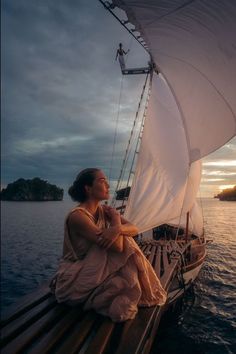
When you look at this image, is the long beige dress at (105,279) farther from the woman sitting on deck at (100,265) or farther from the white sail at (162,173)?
the white sail at (162,173)

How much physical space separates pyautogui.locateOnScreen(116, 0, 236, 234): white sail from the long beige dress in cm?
500

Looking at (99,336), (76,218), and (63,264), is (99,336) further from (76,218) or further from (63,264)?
(76,218)

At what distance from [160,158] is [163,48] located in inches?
203

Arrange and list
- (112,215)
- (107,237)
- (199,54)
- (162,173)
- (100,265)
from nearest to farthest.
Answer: (107,237) → (100,265) → (112,215) → (199,54) → (162,173)

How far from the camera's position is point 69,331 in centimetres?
387

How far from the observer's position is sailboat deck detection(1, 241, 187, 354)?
341 centimetres

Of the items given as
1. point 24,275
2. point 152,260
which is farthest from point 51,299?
point 24,275

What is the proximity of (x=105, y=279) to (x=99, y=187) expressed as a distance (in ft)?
4.57

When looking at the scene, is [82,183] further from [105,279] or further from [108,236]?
[105,279]

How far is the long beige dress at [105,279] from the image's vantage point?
13.2 feet

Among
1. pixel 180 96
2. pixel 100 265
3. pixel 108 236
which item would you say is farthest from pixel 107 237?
pixel 180 96

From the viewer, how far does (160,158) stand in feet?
42.7

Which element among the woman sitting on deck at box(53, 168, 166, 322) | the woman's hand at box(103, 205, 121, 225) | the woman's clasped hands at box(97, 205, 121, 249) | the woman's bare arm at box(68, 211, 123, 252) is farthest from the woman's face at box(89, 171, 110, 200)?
the woman's clasped hands at box(97, 205, 121, 249)

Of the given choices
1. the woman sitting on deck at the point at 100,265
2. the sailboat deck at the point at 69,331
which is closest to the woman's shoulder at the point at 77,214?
the woman sitting on deck at the point at 100,265
